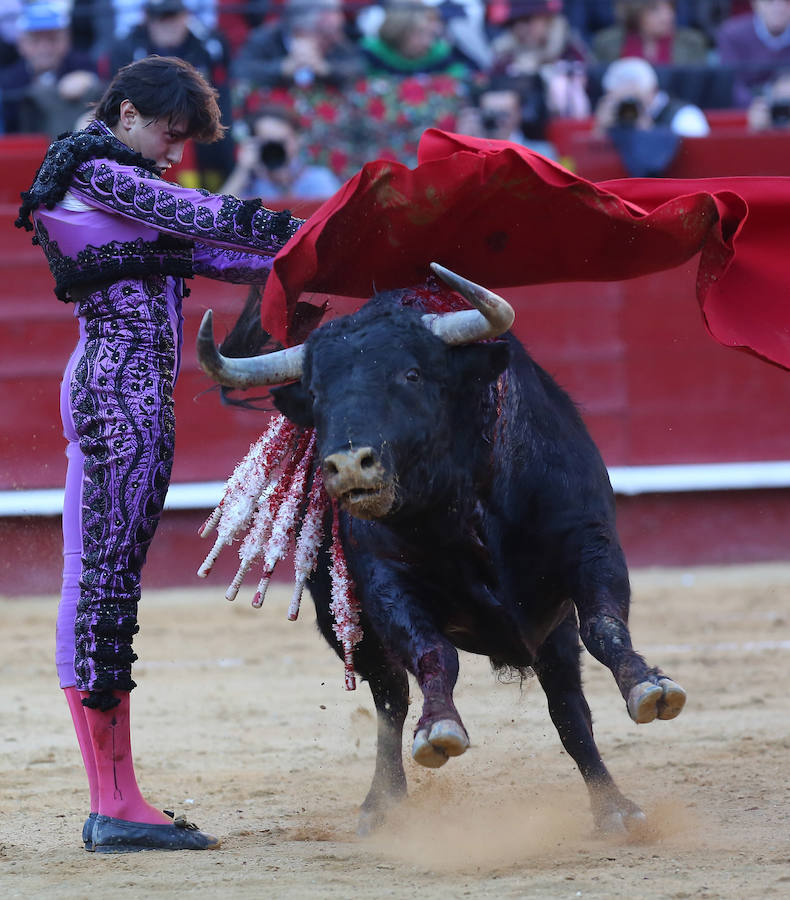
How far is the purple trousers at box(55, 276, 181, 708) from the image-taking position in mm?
2680

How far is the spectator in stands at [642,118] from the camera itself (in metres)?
6.16

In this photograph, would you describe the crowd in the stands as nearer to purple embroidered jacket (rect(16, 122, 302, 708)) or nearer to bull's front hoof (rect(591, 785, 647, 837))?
purple embroidered jacket (rect(16, 122, 302, 708))

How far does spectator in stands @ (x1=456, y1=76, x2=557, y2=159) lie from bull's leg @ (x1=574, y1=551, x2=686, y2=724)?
3.84 metres

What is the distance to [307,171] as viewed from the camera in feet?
20.7

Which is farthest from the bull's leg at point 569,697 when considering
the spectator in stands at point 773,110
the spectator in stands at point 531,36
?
the spectator in stands at point 531,36

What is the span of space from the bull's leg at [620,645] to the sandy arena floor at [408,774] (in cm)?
28

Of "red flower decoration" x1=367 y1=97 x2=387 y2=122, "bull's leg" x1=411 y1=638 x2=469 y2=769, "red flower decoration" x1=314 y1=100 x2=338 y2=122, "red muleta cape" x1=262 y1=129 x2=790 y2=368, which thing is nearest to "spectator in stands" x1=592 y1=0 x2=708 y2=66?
"red flower decoration" x1=367 y1=97 x2=387 y2=122

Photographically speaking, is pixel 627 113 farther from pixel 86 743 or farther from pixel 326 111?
pixel 86 743

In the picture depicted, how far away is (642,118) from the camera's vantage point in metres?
6.39

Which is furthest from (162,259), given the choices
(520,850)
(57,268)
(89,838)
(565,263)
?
(520,850)

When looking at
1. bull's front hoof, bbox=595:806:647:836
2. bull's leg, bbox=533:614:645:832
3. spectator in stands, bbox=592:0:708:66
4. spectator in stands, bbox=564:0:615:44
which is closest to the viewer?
bull's front hoof, bbox=595:806:647:836

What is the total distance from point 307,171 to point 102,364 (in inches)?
148

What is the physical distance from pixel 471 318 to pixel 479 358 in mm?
72

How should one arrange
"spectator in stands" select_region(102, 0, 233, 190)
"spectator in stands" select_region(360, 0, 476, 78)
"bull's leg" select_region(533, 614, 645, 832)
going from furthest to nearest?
1. "spectator in stands" select_region(360, 0, 476, 78)
2. "spectator in stands" select_region(102, 0, 233, 190)
3. "bull's leg" select_region(533, 614, 645, 832)
